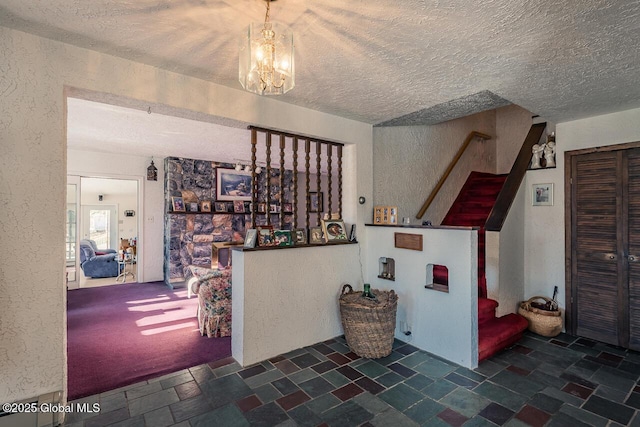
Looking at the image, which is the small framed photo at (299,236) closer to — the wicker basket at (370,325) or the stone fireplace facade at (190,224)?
the wicker basket at (370,325)

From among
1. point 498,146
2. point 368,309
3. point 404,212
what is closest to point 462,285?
point 368,309

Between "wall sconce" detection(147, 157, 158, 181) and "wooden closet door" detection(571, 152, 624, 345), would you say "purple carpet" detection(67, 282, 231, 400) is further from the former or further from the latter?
"wooden closet door" detection(571, 152, 624, 345)

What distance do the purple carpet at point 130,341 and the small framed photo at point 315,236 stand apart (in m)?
1.35

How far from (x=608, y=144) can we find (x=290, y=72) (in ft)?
11.3

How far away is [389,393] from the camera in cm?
226

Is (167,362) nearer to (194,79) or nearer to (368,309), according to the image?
(368,309)

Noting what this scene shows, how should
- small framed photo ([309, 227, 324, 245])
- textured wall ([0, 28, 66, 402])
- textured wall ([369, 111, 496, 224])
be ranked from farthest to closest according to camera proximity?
textured wall ([369, 111, 496, 224])
small framed photo ([309, 227, 324, 245])
textured wall ([0, 28, 66, 402])

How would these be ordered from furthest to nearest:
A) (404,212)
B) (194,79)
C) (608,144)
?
(404,212)
(608,144)
(194,79)

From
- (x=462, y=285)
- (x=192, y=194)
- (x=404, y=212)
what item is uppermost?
(x=192, y=194)

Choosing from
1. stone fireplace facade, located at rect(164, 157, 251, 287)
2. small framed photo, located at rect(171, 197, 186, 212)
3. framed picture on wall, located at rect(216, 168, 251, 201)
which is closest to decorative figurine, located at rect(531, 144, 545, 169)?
framed picture on wall, located at rect(216, 168, 251, 201)

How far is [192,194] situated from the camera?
239 inches

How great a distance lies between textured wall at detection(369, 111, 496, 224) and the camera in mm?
3793

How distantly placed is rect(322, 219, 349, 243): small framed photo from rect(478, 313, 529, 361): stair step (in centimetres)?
161

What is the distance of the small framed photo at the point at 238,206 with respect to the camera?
6.51 meters
